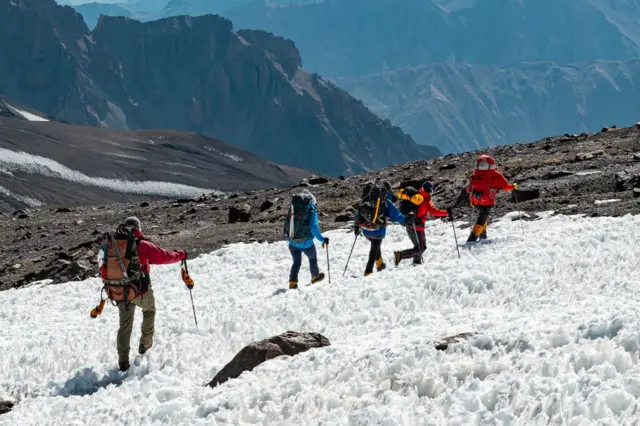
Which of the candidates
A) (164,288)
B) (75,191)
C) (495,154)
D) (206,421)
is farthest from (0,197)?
(206,421)

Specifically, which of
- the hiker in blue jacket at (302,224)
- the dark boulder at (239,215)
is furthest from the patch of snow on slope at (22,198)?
the hiker in blue jacket at (302,224)

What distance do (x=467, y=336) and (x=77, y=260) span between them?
20229 mm

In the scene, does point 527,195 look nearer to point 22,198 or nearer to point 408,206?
point 408,206

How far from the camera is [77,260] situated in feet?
87.7

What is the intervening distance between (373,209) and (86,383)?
8.08 m

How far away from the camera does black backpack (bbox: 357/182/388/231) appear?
17406mm

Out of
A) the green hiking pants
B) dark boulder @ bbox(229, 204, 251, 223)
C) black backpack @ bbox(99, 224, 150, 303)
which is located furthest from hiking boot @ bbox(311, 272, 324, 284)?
dark boulder @ bbox(229, 204, 251, 223)

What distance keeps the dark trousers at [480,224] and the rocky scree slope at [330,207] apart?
2406 mm

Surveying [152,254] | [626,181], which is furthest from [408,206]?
[626,181]

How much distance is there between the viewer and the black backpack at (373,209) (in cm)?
1741

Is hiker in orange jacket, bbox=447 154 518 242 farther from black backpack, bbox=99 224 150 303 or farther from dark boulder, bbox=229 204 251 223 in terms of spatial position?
dark boulder, bbox=229 204 251 223

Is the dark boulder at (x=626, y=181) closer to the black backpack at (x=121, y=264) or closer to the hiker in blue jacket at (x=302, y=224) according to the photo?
the hiker in blue jacket at (x=302, y=224)

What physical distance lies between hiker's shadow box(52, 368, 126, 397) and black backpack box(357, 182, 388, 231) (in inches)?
288

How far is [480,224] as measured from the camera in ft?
65.6
